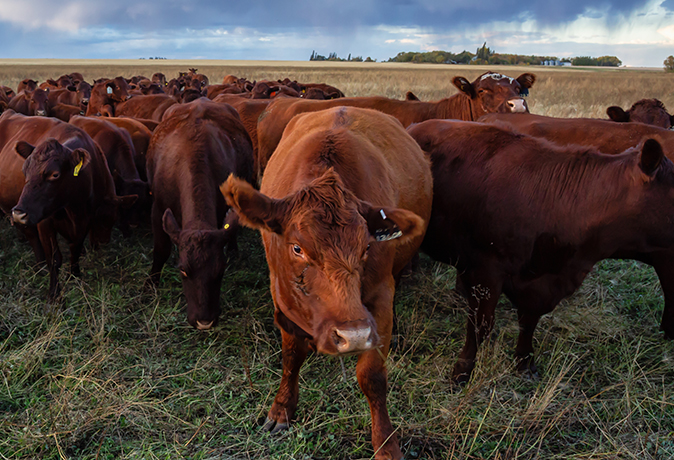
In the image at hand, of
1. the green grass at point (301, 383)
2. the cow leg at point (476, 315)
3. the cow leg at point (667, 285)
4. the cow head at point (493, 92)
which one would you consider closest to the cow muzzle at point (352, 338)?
the green grass at point (301, 383)

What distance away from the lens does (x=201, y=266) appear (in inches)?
171

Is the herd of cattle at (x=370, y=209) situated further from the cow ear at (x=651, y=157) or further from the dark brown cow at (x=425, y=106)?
the dark brown cow at (x=425, y=106)

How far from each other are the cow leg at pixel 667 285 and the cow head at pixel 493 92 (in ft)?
12.9

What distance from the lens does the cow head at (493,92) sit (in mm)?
7883

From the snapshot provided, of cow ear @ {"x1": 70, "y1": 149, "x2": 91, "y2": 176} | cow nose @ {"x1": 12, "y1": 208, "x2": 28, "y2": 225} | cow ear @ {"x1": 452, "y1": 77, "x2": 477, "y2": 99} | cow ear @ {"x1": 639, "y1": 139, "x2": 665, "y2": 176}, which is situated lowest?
cow nose @ {"x1": 12, "y1": 208, "x2": 28, "y2": 225}

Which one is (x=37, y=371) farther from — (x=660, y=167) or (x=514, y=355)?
(x=660, y=167)

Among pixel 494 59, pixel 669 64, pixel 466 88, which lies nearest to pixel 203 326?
pixel 466 88

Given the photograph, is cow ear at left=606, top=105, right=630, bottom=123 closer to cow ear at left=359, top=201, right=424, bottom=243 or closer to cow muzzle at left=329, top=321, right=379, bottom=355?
cow ear at left=359, top=201, right=424, bottom=243

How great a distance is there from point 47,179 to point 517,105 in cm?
644

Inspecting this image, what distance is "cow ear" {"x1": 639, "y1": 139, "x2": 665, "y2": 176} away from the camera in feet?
10.8

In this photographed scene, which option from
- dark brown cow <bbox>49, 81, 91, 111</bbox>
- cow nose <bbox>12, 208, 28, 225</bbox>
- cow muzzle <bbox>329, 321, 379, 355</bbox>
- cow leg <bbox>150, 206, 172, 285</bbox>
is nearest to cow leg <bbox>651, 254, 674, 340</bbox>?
cow muzzle <bbox>329, 321, 379, 355</bbox>

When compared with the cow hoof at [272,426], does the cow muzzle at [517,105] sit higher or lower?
higher

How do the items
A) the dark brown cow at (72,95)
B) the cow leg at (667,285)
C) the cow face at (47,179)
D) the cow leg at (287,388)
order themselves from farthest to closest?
the dark brown cow at (72,95)
the cow face at (47,179)
the cow leg at (667,285)
the cow leg at (287,388)

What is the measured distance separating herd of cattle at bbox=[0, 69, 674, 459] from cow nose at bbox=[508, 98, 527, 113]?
1.26 meters
